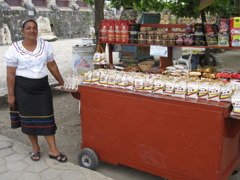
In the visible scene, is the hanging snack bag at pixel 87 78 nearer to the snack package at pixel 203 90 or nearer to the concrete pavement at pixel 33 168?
the concrete pavement at pixel 33 168

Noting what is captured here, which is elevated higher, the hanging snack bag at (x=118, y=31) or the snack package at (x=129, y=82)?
the hanging snack bag at (x=118, y=31)

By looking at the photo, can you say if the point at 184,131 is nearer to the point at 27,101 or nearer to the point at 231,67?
the point at 27,101

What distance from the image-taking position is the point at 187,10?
6555mm

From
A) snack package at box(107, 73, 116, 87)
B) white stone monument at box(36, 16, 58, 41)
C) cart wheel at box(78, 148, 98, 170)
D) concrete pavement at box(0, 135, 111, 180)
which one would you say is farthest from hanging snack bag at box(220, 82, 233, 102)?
white stone monument at box(36, 16, 58, 41)

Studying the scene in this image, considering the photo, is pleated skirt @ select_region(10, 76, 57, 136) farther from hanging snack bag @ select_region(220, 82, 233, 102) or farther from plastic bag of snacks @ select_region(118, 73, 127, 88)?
hanging snack bag @ select_region(220, 82, 233, 102)

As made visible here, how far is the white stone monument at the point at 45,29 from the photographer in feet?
59.3

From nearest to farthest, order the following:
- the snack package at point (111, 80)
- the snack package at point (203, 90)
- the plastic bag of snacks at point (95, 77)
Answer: the snack package at point (203, 90), the snack package at point (111, 80), the plastic bag of snacks at point (95, 77)

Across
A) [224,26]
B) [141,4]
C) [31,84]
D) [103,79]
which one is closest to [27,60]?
[31,84]

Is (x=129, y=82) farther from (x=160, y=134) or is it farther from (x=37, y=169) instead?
(x=37, y=169)

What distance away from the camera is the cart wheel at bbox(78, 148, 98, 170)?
317 cm

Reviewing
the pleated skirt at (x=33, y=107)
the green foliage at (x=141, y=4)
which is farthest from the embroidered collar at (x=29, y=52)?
the green foliage at (x=141, y=4)

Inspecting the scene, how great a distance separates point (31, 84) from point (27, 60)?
26 centimetres

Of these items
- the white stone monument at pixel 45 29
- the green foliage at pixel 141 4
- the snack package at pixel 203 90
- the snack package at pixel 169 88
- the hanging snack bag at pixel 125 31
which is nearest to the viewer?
the snack package at pixel 203 90

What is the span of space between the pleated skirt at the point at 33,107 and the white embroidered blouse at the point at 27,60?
0.23ft
